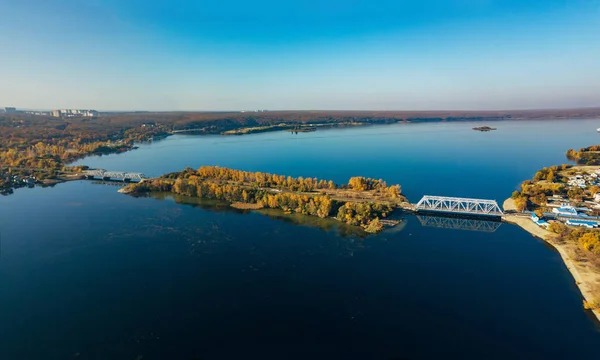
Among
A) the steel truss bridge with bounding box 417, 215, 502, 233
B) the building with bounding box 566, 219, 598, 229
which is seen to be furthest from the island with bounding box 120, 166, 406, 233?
the building with bounding box 566, 219, 598, 229

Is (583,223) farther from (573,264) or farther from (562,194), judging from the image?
(562,194)

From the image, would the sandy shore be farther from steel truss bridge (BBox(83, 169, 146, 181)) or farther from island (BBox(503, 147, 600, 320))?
steel truss bridge (BBox(83, 169, 146, 181))

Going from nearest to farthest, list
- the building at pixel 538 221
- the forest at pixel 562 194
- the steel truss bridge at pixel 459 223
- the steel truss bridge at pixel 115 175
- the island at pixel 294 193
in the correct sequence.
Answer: the forest at pixel 562 194 < the building at pixel 538 221 < the steel truss bridge at pixel 459 223 < the island at pixel 294 193 < the steel truss bridge at pixel 115 175

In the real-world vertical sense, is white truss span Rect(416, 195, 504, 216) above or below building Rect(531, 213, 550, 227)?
above

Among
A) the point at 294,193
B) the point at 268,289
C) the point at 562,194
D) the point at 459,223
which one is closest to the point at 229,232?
the point at 268,289

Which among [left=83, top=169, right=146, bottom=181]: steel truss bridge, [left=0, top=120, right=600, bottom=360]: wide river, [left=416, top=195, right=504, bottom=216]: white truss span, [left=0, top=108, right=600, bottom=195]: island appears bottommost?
[left=0, top=120, right=600, bottom=360]: wide river

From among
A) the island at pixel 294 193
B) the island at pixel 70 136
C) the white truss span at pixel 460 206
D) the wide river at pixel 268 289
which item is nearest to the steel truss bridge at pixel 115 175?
the island at pixel 70 136

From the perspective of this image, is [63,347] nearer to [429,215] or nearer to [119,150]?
[429,215]

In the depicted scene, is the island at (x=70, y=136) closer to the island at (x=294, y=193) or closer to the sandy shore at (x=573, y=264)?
the island at (x=294, y=193)
